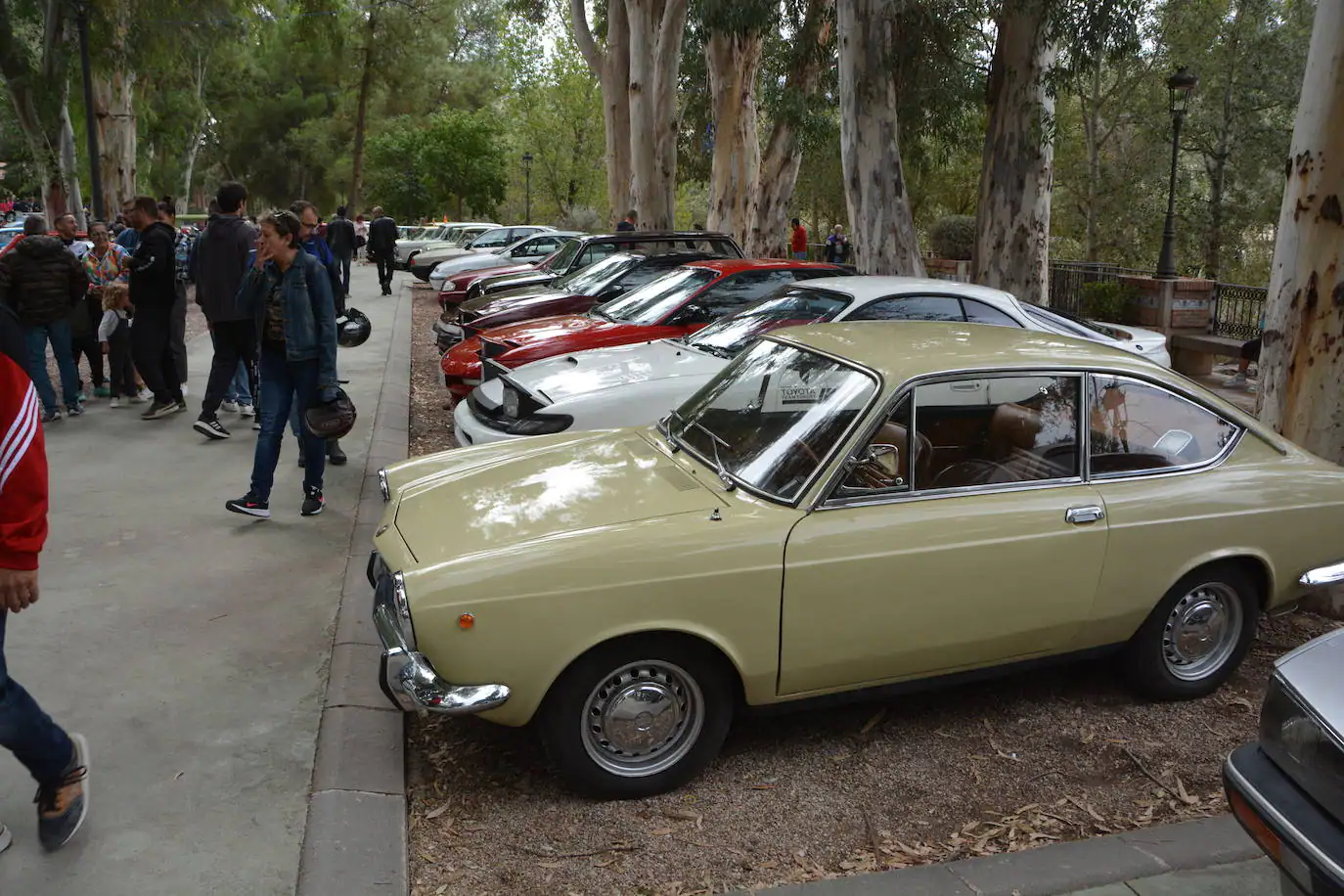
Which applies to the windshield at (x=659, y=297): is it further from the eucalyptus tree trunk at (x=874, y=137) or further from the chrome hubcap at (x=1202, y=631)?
the chrome hubcap at (x=1202, y=631)

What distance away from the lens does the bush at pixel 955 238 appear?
26.8 m

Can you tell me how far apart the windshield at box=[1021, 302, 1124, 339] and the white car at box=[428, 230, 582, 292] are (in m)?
12.8

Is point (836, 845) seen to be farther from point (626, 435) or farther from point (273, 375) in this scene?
point (273, 375)

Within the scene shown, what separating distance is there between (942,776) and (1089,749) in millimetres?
691

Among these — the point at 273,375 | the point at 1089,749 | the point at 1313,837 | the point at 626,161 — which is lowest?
the point at 1089,749

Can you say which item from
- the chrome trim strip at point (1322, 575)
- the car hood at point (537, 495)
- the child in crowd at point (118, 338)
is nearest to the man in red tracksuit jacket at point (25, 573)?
the car hood at point (537, 495)

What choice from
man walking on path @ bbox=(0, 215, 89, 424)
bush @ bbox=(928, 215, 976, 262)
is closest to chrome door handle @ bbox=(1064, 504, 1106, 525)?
man walking on path @ bbox=(0, 215, 89, 424)

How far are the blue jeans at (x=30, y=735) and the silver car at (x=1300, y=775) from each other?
141 inches

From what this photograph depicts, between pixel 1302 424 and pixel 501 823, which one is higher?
pixel 1302 424

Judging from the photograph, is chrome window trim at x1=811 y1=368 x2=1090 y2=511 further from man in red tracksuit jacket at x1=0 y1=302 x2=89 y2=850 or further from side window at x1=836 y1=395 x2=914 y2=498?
man in red tracksuit jacket at x1=0 y1=302 x2=89 y2=850

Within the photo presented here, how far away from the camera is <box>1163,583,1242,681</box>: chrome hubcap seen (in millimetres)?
4711

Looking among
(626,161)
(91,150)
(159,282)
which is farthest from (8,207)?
(159,282)

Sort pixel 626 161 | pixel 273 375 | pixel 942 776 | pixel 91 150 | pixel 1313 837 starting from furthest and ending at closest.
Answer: pixel 626 161 < pixel 91 150 < pixel 273 375 < pixel 942 776 < pixel 1313 837

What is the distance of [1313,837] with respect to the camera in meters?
2.87
